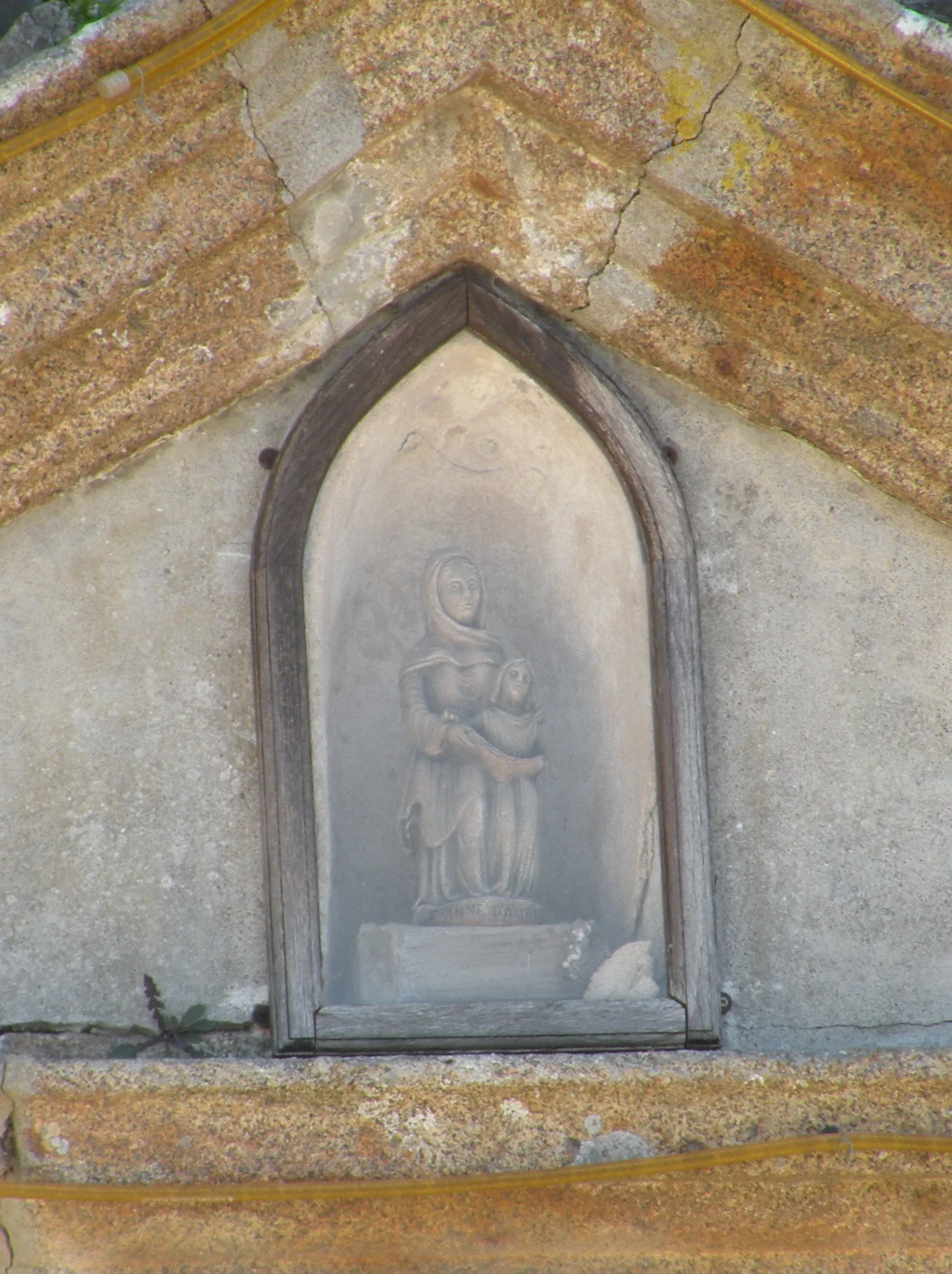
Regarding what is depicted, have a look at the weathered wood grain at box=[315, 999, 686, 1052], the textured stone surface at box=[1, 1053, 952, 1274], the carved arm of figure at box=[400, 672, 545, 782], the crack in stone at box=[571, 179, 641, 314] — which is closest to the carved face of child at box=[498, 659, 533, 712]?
the carved arm of figure at box=[400, 672, 545, 782]

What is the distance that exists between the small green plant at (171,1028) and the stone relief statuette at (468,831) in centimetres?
39

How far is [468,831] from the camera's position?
4.44 m

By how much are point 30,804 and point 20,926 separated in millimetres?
294

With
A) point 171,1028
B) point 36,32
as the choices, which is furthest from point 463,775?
point 36,32

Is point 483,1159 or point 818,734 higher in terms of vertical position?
point 818,734

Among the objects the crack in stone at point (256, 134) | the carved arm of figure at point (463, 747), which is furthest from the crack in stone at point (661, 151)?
the carved arm of figure at point (463, 747)

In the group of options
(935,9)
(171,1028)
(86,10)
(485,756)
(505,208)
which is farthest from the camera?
(935,9)

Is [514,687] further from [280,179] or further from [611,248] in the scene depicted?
[280,179]

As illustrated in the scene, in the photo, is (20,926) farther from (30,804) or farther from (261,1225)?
(261,1225)

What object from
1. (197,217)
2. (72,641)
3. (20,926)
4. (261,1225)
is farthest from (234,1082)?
(197,217)

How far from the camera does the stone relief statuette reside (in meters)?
4.26

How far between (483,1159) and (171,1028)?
0.81 meters

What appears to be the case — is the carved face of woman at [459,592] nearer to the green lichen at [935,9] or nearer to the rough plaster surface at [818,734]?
the rough plaster surface at [818,734]

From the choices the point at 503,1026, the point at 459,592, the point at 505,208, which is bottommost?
the point at 503,1026
